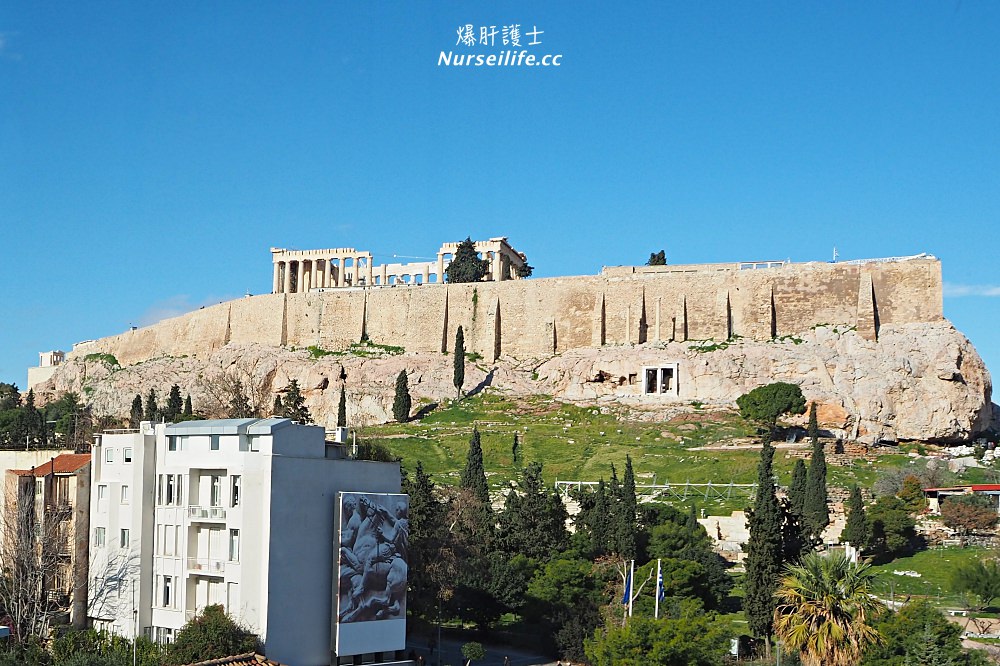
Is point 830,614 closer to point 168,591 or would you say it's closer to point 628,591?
point 628,591

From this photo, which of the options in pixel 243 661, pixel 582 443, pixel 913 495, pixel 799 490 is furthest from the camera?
pixel 582 443

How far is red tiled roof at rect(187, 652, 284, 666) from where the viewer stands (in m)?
27.9

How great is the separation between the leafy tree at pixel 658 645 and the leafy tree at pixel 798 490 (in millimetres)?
13331

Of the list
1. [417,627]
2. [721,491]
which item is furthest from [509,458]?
[417,627]

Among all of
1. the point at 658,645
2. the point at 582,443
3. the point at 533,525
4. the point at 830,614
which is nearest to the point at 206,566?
the point at 658,645

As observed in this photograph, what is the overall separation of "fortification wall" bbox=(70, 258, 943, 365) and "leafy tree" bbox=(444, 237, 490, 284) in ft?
13.7

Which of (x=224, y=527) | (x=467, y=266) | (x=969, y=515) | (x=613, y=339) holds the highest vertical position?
(x=467, y=266)

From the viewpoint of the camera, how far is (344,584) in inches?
1239

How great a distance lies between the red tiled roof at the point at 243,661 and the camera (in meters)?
27.9

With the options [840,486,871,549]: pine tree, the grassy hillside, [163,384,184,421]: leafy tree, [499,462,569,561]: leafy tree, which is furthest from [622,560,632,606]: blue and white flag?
[163,384,184,421]: leafy tree

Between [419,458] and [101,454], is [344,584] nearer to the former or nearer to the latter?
[101,454]

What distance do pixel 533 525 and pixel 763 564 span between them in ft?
35.0

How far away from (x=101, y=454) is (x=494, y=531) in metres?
14.6

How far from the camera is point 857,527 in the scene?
4466 centimetres
